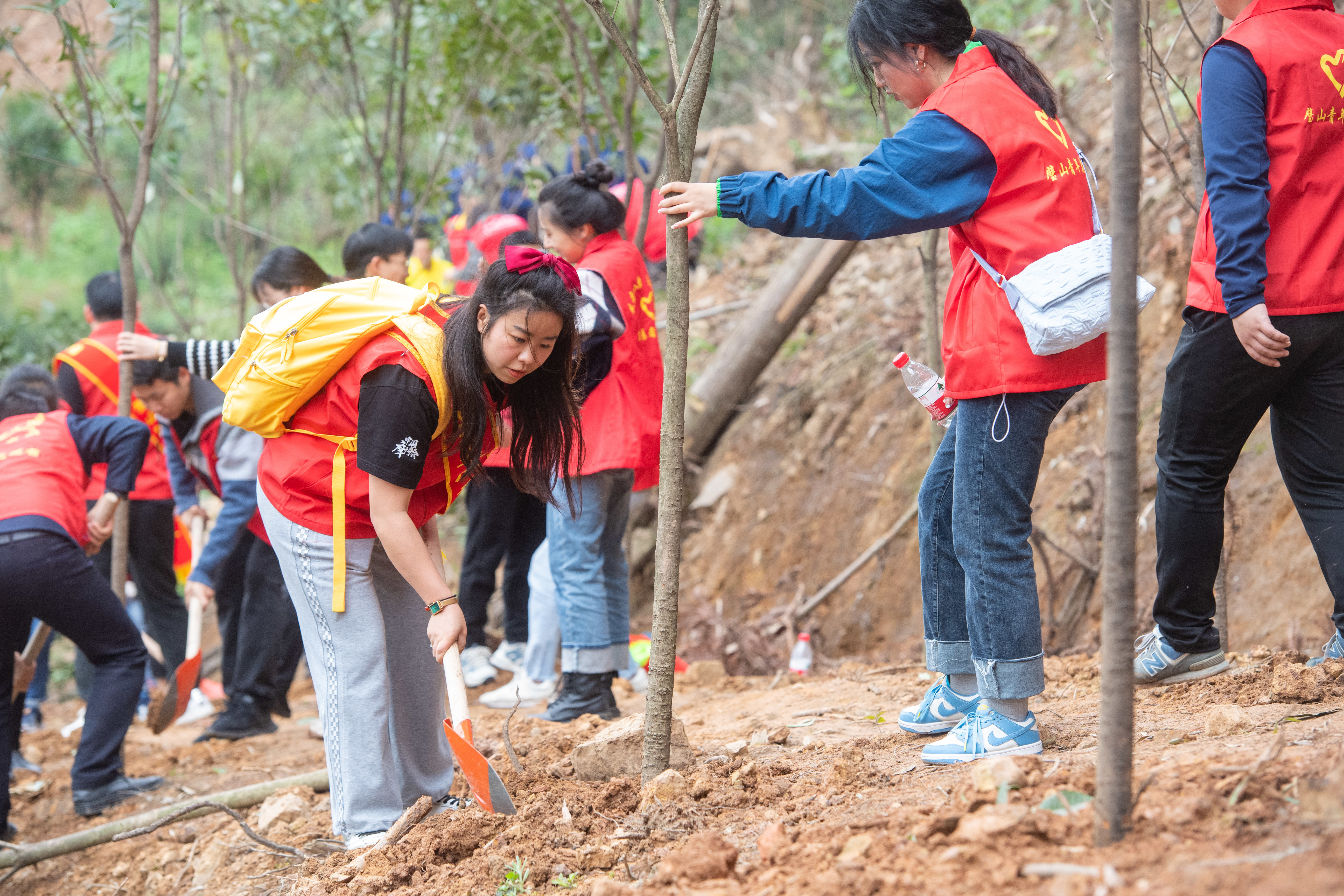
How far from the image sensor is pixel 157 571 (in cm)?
493

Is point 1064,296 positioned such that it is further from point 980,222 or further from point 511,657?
point 511,657

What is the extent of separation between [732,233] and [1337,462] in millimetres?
7839

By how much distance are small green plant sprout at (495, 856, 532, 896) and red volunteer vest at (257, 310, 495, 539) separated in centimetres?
87

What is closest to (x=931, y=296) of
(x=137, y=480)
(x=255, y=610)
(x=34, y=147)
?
(x=255, y=610)

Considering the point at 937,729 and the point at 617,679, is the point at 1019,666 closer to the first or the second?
the point at 937,729

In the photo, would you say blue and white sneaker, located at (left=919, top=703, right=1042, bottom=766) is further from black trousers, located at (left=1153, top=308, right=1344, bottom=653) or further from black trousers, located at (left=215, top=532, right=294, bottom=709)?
black trousers, located at (left=215, top=532, right=294, bottom=709)

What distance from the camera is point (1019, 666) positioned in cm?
223

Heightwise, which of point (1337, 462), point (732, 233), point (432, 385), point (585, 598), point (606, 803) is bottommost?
point (606, 803)

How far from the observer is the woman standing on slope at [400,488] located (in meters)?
2.37

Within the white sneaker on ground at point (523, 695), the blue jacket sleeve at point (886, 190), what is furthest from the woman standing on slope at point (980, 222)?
the white sneaker on ground at point (523, 695)

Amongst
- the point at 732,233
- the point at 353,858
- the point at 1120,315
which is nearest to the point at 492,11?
the point at 732,233

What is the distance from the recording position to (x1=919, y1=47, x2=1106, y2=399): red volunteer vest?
215 centimetres

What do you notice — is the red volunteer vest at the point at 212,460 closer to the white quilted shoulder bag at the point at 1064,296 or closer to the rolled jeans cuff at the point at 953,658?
the rolled jeans cuff at the point at 953,658

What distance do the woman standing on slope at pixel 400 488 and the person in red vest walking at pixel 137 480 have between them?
8.00 ft
